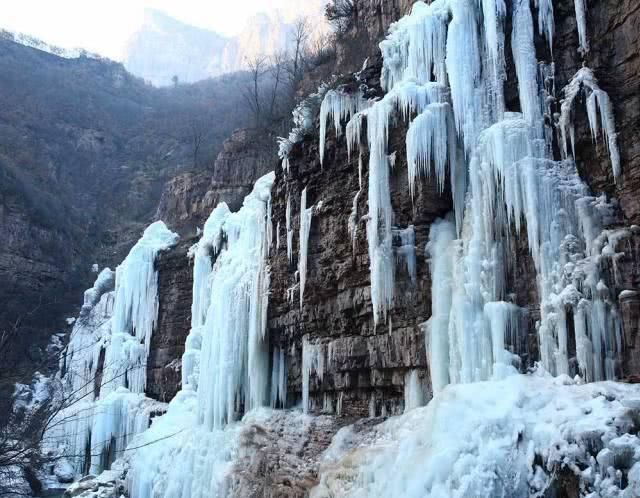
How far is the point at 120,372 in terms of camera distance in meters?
20.8

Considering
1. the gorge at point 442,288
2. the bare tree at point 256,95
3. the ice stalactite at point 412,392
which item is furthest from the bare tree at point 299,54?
the ice stalactite at point 412,392

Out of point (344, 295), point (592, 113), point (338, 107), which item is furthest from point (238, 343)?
point (592, 113)

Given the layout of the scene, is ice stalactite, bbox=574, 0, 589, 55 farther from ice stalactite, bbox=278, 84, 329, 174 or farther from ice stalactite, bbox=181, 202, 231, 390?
ice stalactite, bbox=181, 202, 231, 390

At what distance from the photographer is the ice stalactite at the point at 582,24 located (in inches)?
352

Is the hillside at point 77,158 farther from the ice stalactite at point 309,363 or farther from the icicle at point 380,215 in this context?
the icicle at point 380,215

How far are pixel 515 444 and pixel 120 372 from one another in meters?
16.8

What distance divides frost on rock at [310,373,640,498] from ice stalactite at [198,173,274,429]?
5984 mm

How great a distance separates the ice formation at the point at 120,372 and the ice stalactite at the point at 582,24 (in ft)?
50.5

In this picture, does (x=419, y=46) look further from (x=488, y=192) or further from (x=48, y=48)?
(x=48, y=48)

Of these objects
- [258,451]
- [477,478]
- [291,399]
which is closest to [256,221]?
[291,399]

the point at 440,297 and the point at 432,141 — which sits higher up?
the point at 432,141

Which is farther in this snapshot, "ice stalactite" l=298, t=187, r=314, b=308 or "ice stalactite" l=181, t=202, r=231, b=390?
"ice stalactite" l=181, t=202, r=231, b=390

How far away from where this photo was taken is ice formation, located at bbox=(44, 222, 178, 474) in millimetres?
20031

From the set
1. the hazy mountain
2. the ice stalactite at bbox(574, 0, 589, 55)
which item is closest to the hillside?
the ice stalactite at bbox(574, 0, 589, 55)
